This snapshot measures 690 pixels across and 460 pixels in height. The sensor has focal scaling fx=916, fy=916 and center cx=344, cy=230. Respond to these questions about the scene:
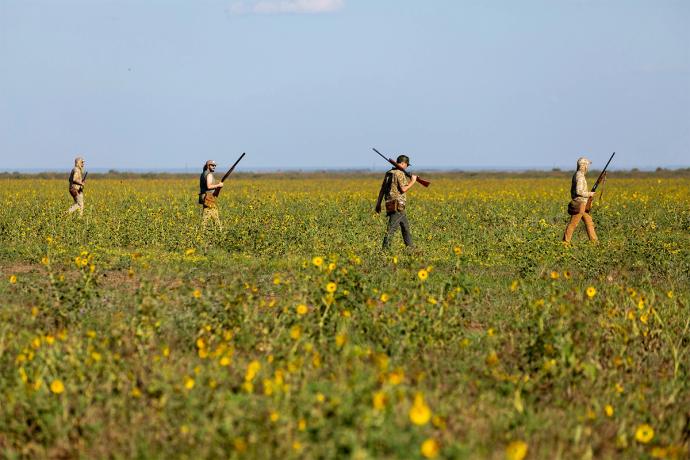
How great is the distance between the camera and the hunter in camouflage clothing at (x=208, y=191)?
17.3 meters

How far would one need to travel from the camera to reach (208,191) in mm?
17562

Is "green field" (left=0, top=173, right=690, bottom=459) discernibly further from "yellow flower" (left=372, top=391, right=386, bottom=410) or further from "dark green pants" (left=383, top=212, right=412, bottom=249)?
"dark green pants" (left=383, top=212, right=412, bottom=249)

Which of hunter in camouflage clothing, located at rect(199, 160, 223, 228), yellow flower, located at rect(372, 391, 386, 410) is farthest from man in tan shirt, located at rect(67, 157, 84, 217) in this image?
yellow flower, located at rect(372, 391, 386, 410)

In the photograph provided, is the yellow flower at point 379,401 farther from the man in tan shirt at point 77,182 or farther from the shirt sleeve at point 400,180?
the man in tan shirt at point 77,182

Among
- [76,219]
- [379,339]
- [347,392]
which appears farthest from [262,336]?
[76,219]

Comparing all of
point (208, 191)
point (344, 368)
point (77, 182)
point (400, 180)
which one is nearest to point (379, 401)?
point (344, 368)

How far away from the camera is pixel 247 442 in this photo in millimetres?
5465

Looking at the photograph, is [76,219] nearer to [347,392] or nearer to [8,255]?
[8,255]

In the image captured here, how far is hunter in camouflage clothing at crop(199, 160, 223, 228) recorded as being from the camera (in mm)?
17328

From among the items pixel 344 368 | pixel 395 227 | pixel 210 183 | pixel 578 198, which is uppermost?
pixel 210 183

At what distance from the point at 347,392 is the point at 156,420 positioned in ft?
4.31

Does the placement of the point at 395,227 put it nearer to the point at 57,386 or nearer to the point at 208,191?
the point at 208,191

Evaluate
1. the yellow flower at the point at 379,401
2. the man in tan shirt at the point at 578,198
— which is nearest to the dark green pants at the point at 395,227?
the man in tan shirt at the point at 578,198

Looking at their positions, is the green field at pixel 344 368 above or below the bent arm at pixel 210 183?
below
